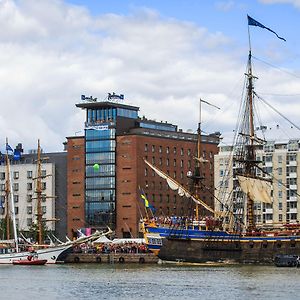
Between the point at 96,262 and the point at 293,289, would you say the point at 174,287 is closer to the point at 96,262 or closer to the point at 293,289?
the point at 293,289

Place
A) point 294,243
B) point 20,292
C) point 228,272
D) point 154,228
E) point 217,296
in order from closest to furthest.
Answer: point 217,296
point 20,292
point 228,272
point 294,243
point 154,228

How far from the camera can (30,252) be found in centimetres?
17950

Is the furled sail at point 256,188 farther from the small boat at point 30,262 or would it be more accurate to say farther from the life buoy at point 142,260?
the small boat at point 30,262

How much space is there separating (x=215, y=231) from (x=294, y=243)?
1351 cm

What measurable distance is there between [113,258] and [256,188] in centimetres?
2780

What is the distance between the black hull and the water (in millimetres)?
5924

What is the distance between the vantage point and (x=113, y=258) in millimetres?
176500

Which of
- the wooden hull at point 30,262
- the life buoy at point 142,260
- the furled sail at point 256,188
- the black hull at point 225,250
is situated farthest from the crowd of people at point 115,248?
the furled sail at point 256,188

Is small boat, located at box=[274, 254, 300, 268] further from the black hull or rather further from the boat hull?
the boat hull

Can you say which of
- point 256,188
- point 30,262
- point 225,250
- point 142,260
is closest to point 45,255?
point 30,262

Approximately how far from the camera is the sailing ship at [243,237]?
154125 mm

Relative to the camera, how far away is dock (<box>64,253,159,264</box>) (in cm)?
17250

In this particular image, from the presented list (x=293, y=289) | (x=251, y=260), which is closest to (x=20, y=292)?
(x=293, y=289)

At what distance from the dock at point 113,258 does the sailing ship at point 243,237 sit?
192cm
